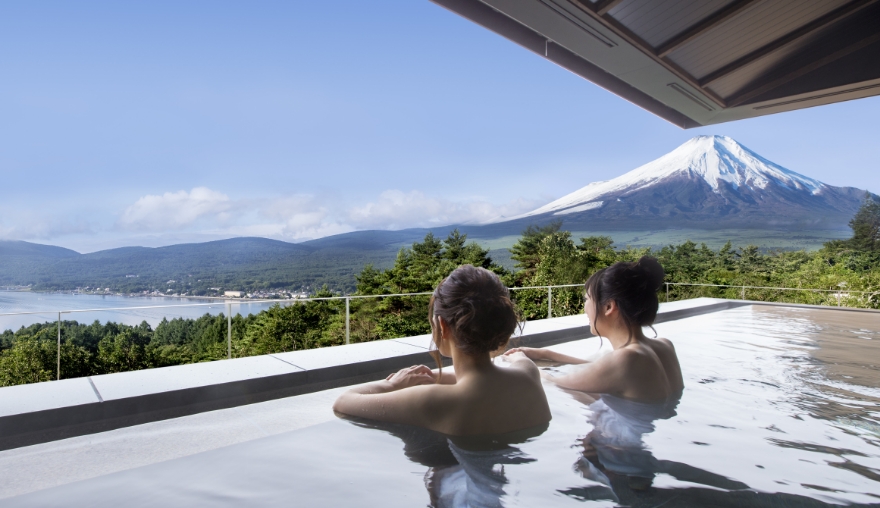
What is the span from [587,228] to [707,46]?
79831 mm

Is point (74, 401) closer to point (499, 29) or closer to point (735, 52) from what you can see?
point (499, 29)

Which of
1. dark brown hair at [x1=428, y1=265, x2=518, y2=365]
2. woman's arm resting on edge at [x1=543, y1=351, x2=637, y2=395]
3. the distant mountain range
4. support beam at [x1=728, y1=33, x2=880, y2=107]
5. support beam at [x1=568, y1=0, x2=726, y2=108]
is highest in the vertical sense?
the distant mountain range

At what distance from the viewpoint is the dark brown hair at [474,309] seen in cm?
151

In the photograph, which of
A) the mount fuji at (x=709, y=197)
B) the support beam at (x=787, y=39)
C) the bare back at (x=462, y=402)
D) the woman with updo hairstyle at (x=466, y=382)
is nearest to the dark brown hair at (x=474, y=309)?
the woman with updo hairstyle at (x=466, y=382)

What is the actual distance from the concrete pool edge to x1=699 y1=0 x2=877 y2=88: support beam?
2557 mm

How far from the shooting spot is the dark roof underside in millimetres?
3121

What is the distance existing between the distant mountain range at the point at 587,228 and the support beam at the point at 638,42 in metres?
47.9

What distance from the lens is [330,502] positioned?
151 centimetres

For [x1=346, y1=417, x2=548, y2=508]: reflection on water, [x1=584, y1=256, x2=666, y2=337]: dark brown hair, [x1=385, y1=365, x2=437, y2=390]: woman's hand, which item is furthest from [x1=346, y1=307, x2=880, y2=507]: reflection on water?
[x1=584, y1=256, x2=666, y2=337]: dark brown hair

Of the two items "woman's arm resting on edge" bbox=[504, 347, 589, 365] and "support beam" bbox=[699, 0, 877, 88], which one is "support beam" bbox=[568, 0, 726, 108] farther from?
"woman's arm resting on edge" bbox=[504, 347, 589, 365]

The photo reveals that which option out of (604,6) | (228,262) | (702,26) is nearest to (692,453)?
(604,6)

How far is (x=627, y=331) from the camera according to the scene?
213 centimetres

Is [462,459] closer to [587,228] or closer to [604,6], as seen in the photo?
[604,6]

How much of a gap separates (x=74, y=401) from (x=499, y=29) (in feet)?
9.58
